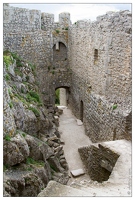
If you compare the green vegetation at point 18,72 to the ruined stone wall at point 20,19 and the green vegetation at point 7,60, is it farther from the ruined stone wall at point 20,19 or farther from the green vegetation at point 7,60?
the ruined stone wall at point 20,19

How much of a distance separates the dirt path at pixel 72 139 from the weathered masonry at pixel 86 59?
1.78 ft

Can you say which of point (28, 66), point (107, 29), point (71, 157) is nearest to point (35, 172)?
point (71, 157)

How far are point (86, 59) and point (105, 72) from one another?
2858 mm

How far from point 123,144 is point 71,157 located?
3.68 meters

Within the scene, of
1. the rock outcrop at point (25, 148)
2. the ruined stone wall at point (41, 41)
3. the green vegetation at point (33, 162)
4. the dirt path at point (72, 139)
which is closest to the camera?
the rock outcrop at point (25, 148)

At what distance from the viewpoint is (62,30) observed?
16.1 meters

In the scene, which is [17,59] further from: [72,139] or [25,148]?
[25,148]

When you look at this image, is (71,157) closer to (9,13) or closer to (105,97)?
(105,97)

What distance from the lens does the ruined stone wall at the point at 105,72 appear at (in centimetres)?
910

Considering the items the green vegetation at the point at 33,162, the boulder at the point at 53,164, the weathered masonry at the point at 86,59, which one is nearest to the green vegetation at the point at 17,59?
the weathered masonry at the point at 86,59

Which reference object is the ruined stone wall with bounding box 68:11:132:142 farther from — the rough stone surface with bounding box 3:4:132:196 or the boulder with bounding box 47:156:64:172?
the boulder with bounding box 47:156:64:172

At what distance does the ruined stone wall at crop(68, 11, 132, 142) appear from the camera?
358 inches

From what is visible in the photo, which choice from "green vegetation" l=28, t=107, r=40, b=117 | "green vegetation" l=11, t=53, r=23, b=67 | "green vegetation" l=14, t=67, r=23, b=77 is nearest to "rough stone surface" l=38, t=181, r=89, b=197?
"green vegetation" l=28, t=107, r=40, b=117

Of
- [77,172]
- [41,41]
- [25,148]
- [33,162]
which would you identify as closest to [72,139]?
[77,172]
